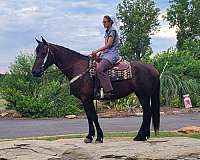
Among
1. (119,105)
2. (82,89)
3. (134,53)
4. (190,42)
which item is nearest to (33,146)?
(82,89)

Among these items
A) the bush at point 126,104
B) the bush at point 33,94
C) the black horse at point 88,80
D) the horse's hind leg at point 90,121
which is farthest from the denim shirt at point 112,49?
the bush at point 126,104

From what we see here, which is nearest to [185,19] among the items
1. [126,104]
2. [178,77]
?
[178,77]

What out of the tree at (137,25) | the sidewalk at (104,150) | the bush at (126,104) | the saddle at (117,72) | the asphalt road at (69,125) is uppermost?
the tree at (137,25)

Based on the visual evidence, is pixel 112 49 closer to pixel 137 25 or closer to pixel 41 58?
pixel 41 58

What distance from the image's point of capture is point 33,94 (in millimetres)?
24094

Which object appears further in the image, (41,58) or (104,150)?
(41,58)

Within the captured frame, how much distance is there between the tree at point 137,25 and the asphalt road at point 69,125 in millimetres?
15608

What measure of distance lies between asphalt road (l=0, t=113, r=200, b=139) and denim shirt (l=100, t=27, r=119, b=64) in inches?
251

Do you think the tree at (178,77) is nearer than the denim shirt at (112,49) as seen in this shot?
Answer: No

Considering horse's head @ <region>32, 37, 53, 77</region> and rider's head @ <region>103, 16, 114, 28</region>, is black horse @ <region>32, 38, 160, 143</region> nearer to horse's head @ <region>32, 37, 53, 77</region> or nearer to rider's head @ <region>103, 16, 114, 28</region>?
horse's head @ <region>32, 37, 53, 77</region>

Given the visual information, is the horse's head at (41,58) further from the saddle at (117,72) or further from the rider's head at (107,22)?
the rider's head at (107,22)

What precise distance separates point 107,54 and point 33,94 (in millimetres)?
13656

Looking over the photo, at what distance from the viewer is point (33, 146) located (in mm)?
10656

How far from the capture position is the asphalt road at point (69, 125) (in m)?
17.3
